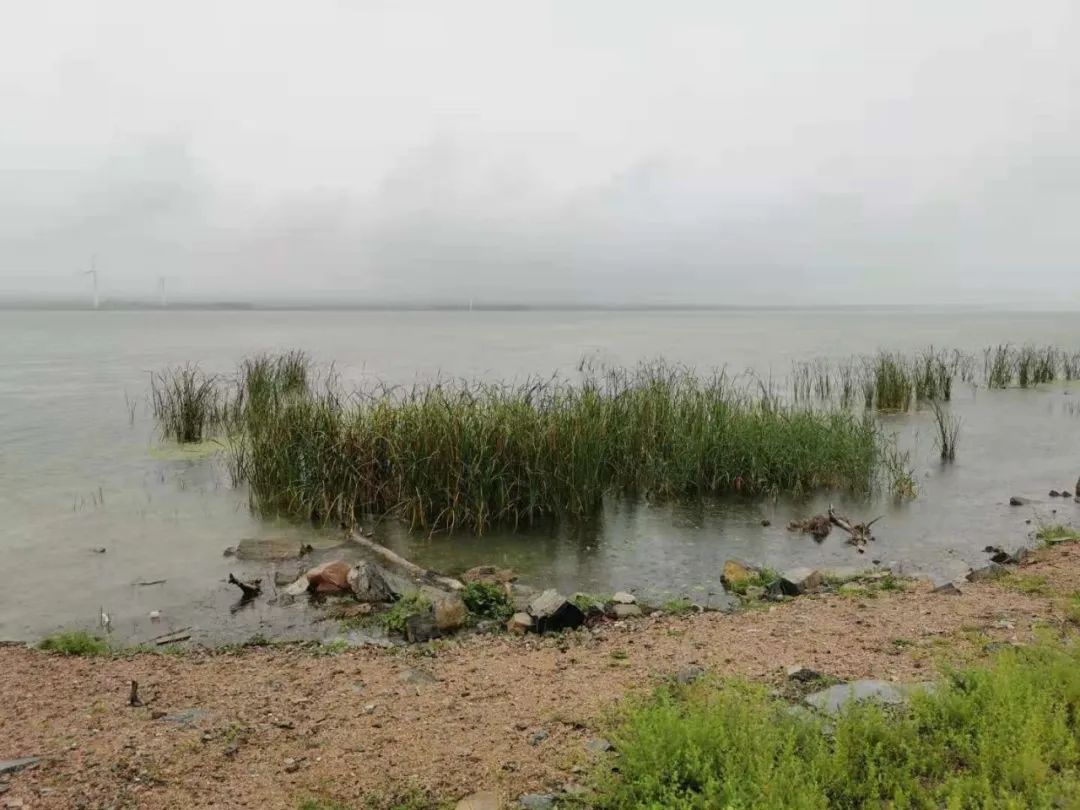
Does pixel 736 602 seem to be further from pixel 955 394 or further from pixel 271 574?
pixel 955 394

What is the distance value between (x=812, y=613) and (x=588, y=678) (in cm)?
261

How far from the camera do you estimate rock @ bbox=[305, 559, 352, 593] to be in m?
8.28

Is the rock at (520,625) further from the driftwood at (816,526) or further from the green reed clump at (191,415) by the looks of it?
the green reed clump at (191,415)

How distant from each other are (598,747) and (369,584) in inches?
169

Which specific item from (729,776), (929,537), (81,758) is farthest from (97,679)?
(929,537)

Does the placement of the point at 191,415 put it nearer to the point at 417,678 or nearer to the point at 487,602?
the point at 487,602

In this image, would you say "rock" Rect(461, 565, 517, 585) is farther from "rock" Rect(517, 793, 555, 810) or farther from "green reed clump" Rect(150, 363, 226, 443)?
"green reed clump" Rect(150, 363, 226, 443)

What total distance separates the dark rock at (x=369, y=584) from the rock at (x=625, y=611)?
2.34 meters

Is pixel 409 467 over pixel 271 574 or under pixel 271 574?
over

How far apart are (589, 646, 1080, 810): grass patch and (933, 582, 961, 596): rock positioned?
310cm

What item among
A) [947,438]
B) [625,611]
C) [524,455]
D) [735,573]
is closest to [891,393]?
[947,438]

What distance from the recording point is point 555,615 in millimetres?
7105

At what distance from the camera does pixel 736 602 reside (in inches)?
316

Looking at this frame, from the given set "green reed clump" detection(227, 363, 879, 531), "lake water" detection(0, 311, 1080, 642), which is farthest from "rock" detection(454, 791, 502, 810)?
"green reed clump" detection(227, 363, 879, 531)
